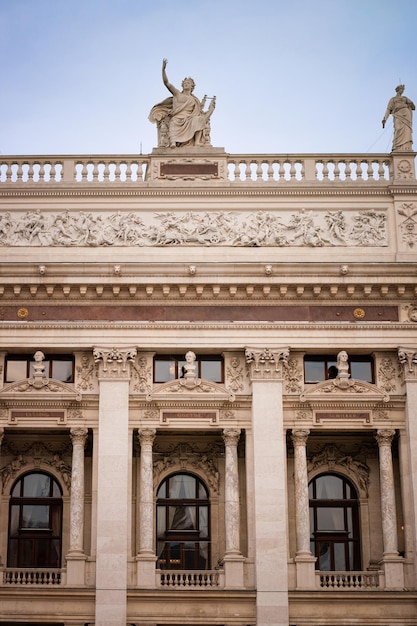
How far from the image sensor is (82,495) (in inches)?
1275

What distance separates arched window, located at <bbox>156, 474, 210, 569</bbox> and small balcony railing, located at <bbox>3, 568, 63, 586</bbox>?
295cm

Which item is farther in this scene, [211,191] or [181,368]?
[211,191]

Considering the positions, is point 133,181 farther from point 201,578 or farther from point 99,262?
point 201,578

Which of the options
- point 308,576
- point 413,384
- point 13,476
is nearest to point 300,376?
point 413,384

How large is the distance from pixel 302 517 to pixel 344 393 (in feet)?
11.9

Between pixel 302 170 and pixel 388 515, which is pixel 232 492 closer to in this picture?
pixel 388 515

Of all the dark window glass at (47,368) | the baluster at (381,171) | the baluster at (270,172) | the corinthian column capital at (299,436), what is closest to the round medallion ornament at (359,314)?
the corinthian column capital at (299,436)

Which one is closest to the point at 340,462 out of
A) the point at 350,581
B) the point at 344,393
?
the point at 344,393

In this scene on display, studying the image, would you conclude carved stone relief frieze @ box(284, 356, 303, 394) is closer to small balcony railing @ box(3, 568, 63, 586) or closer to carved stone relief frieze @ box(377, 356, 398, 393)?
carved stone relief frieze @ box(377, 356, 398, 393)

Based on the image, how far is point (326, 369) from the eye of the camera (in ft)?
111

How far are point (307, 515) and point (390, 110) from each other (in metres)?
12.3

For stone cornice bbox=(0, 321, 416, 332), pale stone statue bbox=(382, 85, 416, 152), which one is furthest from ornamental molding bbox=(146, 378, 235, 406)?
pale stone statue bbox=(382, 85, 416, 152)

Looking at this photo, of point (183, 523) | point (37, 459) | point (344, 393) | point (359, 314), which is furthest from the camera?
point (37, 459)

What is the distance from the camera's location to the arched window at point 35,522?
33406 millimetres
